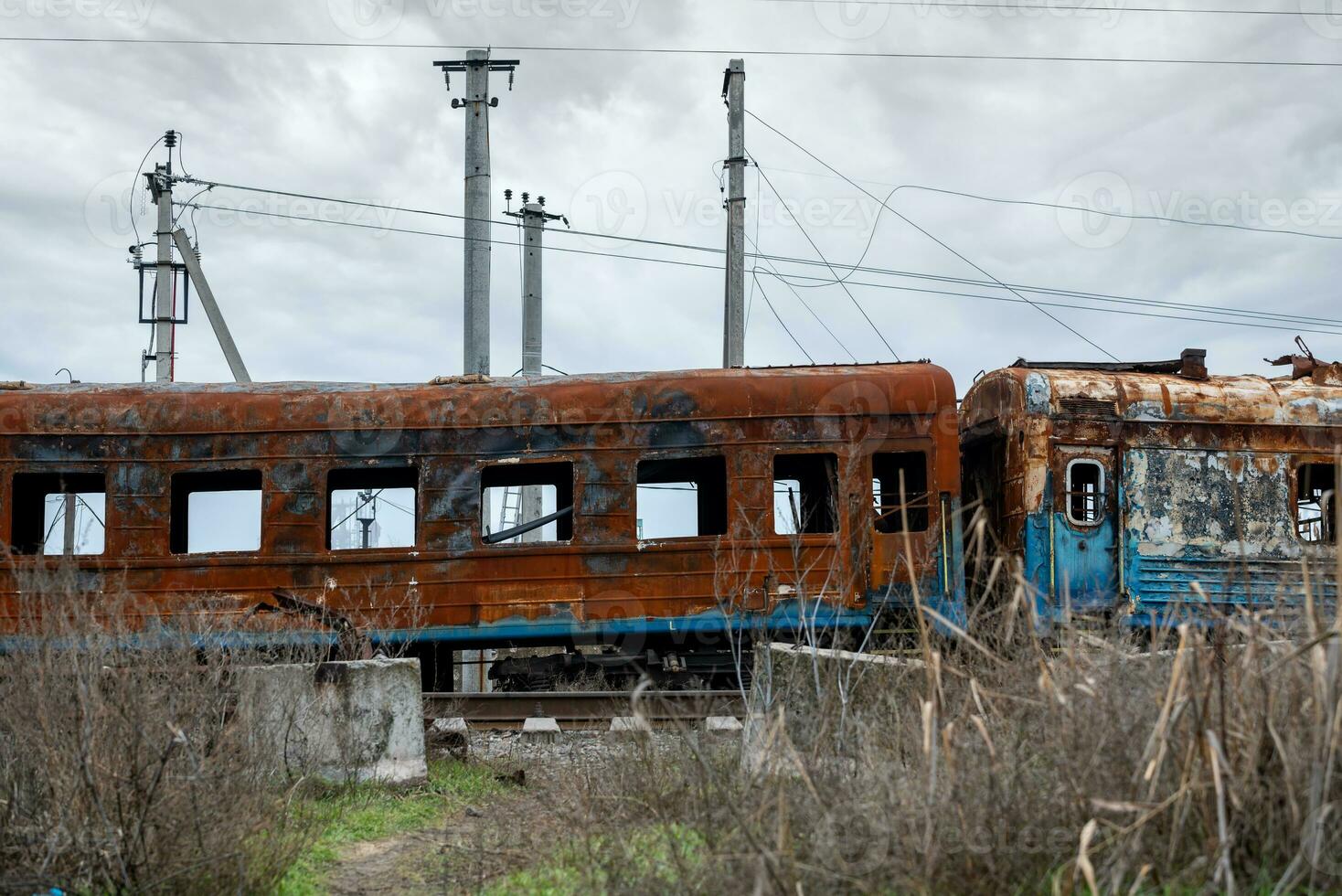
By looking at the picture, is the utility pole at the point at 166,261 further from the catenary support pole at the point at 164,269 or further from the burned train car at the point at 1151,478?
the burned train car at the point at 1151,478

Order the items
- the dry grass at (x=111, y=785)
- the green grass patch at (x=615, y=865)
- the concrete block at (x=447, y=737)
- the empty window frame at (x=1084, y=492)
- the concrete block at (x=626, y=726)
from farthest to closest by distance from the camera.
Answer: the empty window frame at (x=1084, y=492) < the concrete block at (x=447, y=737) < the concrete block at (x=626, y=726) < the dry grass at (x=111, y=785) < the green grass patch at (x=615, y=865)

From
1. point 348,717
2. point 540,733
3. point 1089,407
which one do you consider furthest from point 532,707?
point 1089,407

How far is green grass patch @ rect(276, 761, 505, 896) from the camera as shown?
5.71m

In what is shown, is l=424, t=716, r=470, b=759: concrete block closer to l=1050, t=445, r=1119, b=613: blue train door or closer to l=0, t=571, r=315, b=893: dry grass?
l=0, t=571, r=315, b=893: dry grass

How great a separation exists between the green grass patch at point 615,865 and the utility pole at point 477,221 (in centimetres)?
1113

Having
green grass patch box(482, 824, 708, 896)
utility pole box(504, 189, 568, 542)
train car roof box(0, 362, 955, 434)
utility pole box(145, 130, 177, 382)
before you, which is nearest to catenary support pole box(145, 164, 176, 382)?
utility pole box(145, 130, 177, 382)

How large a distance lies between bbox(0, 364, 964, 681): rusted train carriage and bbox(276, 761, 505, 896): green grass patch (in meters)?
3.21

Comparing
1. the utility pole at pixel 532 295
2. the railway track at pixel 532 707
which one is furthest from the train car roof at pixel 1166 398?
the utility pole at pixel 532 295

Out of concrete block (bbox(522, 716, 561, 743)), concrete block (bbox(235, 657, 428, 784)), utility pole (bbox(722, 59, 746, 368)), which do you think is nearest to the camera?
concrete block (bbox(235, 657, 428, 784))

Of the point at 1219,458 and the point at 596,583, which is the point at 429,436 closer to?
the point at 596,583

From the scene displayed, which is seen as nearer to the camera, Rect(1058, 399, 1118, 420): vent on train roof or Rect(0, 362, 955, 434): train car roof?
Rect(0, 362, 955, 434): train car roof

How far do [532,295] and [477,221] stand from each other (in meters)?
5.36

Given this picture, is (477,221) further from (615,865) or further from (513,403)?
(615,865)

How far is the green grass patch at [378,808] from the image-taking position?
5711mm
